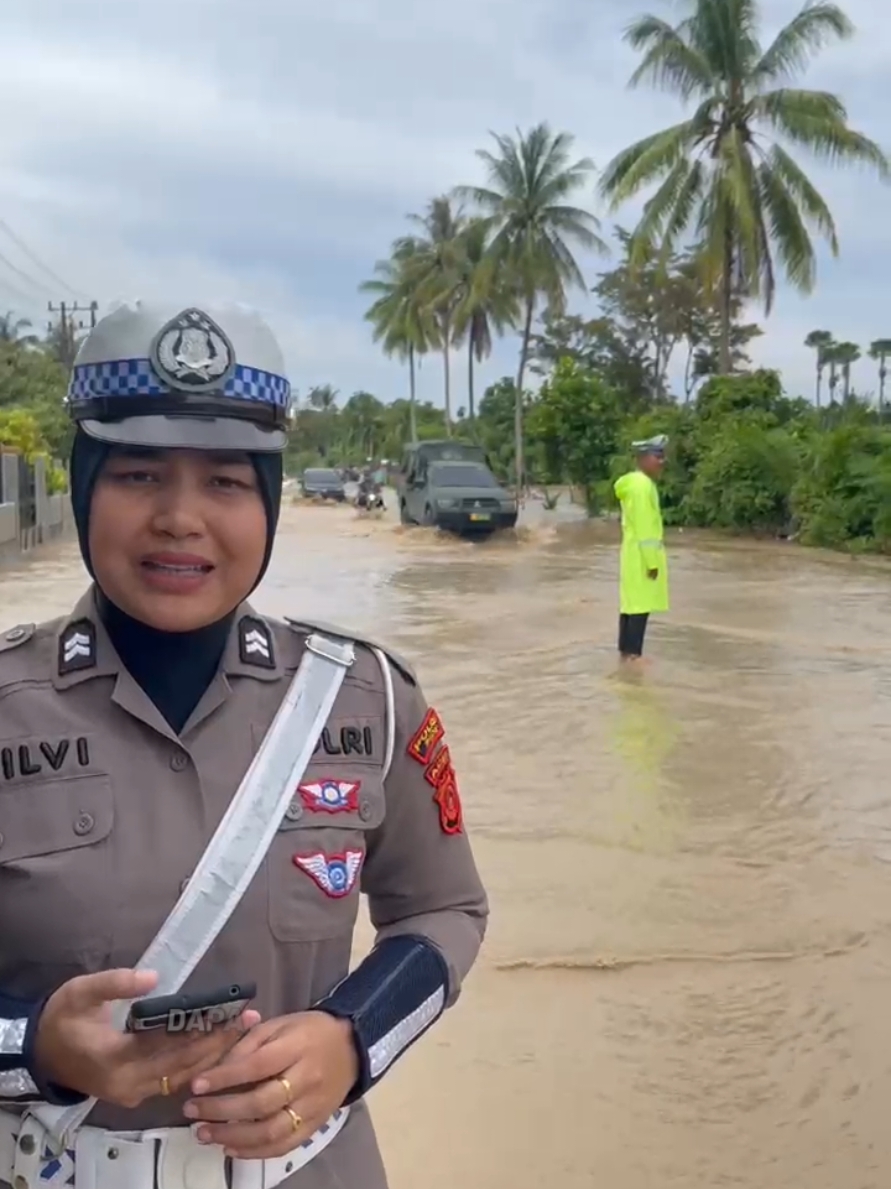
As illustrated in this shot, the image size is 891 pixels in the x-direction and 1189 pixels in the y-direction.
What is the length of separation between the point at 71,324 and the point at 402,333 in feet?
37.6

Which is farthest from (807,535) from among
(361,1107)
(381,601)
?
(361,1107)

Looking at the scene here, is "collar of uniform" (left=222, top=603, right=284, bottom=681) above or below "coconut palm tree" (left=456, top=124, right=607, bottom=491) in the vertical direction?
below

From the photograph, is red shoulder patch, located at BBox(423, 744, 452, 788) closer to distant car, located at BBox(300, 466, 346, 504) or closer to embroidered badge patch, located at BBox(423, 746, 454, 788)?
embroidered badge patch, located at BBox(423, 746, 454, 788)

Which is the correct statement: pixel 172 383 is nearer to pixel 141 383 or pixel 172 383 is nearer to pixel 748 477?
pixel 141 383

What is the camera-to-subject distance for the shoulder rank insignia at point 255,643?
1414mm

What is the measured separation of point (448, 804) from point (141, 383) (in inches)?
21.3

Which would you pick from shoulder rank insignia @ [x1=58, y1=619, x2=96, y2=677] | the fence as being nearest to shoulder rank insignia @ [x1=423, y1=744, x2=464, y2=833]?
shoulder rank insignia @ [x1=58, y1=619, x2=96, y2=677]

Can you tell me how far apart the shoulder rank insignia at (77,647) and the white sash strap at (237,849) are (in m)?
0.19

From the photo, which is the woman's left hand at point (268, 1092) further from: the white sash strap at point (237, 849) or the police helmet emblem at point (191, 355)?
the police helmet emblem at point (191, 355)

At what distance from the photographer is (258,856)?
130 cm

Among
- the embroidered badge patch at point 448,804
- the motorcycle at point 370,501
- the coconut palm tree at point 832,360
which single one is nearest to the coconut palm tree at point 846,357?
the coconut palm tree at point 832,360

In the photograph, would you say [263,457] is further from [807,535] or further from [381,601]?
[807,535]

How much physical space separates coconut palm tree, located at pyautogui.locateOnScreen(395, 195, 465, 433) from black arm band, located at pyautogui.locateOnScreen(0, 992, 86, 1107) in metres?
43.7

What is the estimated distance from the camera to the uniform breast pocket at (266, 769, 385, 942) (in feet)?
4.37
